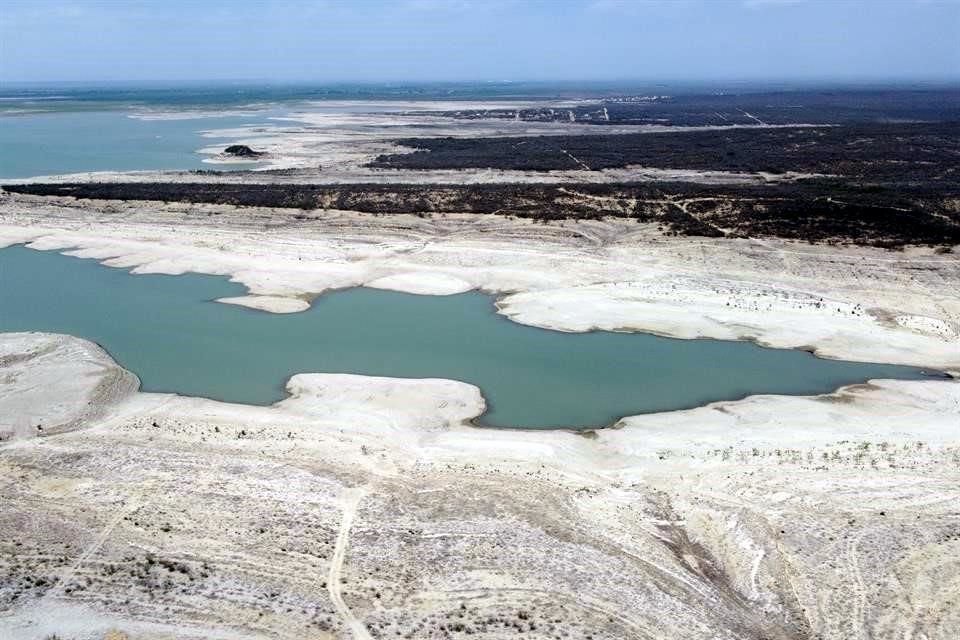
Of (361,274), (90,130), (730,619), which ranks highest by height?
(90,130)

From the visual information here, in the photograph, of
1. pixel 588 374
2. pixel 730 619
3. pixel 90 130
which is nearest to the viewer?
pixel 730 619

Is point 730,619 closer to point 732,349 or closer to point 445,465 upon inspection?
point 445,465

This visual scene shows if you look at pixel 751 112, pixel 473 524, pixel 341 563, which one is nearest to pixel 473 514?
pixel 473 524

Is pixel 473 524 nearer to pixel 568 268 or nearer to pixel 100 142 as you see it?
pixel 568 268

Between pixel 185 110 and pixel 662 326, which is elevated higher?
pixel 185 110

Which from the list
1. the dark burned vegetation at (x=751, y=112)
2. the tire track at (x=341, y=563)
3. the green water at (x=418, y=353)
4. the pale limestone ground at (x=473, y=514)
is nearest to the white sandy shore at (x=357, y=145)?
the dark burned vegetation at (x=751, y=112)

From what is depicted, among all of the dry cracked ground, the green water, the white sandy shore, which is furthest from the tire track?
the white sandy shore

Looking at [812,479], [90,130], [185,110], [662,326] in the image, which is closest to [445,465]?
[812,479]
